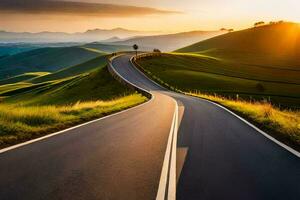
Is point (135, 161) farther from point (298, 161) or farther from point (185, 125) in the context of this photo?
point (185, 125)

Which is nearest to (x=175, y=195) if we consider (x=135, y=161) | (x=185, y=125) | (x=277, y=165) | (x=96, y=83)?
(x=135, y=161)

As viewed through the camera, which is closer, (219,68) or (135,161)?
(135,161)

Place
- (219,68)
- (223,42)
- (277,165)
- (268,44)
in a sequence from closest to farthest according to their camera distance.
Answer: (277,165)
(219,68)
(268,44)
(223,42)

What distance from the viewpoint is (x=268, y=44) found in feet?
493

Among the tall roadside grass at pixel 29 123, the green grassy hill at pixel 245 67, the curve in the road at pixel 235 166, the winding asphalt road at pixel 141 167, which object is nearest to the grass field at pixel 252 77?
the green grassy hill at pixel 245 67

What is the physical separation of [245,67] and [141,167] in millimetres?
90913

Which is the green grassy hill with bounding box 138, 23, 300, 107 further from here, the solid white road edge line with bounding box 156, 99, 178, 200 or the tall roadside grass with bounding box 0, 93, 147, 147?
the solid white road edge line with bounding box 156, 99, 178, 200

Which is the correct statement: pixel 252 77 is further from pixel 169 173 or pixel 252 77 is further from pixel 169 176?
pixel 169 176

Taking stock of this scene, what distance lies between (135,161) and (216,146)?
3008 millimetres

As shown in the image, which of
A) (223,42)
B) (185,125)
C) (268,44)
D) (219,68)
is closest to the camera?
(185,125)

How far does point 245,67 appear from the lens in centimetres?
9494

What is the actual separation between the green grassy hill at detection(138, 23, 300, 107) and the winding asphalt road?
20.0 meters

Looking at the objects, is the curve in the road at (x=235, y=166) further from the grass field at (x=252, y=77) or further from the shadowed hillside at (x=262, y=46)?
the shadowed hillside at (x=262, y=46)

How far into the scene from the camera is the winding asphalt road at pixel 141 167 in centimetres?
618
